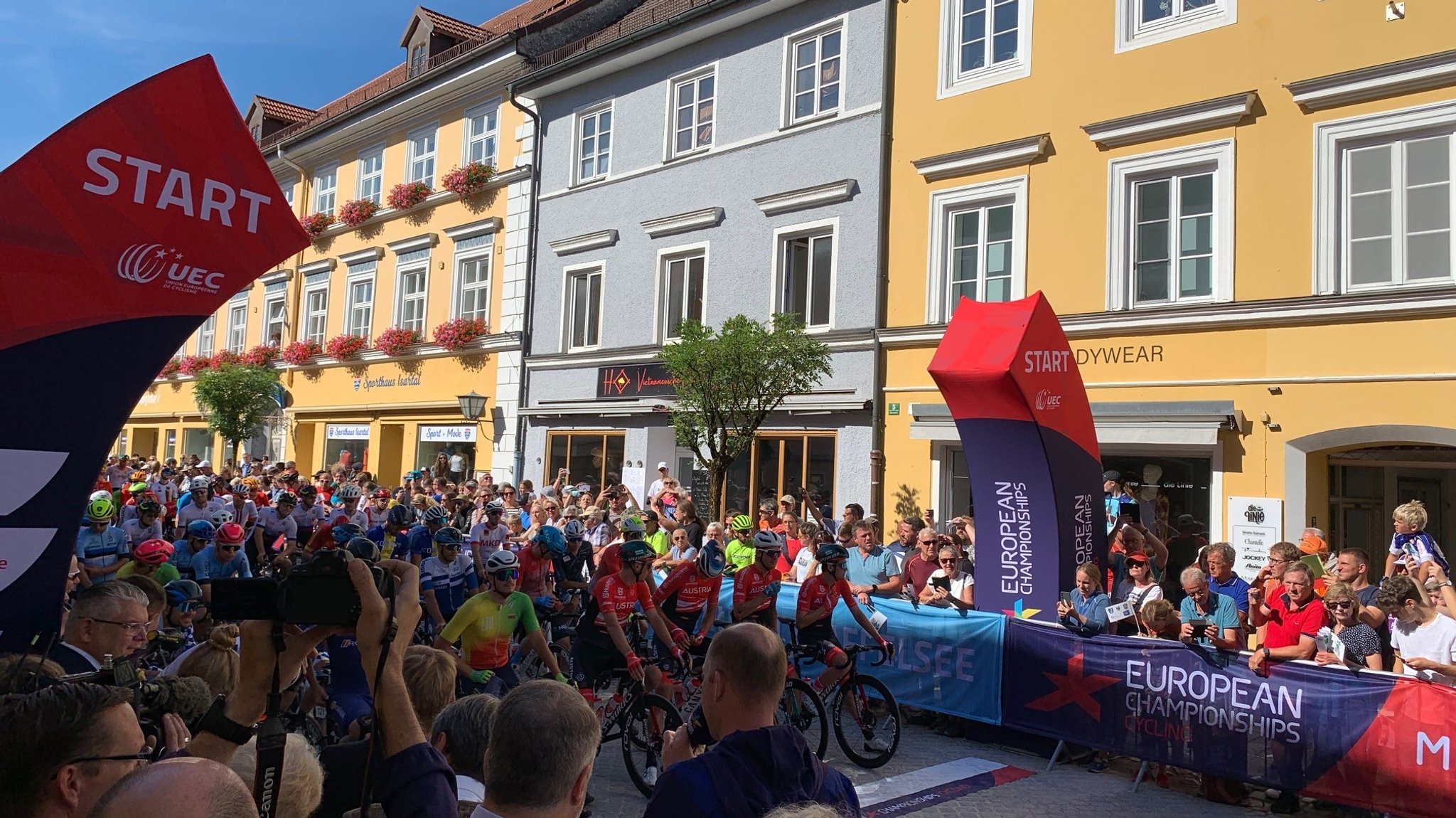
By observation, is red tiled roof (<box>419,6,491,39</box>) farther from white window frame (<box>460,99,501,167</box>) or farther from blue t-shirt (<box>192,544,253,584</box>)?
blue t-shirt (<box>192,544,253,584</box>)

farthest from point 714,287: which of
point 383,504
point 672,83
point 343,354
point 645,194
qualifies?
point 343,354

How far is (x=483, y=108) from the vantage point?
24.5 metres

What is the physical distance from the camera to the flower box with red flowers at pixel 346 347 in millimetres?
26984

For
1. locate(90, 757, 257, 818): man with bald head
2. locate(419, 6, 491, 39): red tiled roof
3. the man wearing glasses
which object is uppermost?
locate(419, 6, 491, 39): red tiled roof

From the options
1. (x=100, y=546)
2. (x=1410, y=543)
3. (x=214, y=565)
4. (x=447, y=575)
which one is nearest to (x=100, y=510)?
(x=100, y=546)

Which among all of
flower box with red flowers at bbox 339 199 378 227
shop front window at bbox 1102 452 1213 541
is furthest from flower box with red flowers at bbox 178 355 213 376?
shop front window at bbox 1102 452 1213 541

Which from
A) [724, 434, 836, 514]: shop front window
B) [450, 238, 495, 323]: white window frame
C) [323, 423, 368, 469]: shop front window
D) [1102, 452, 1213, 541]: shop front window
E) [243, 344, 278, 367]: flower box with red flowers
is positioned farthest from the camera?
[243, 344, 278, 367]: flower box with red flowers

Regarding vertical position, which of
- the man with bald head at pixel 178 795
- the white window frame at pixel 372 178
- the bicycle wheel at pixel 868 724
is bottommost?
the bicycle wheel at pixel 868 724

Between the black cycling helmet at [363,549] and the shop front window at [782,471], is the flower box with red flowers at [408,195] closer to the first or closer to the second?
the shop front window at [782,471]

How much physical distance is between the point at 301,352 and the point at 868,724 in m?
24.9

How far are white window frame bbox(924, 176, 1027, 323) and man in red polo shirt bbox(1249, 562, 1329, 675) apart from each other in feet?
24.1

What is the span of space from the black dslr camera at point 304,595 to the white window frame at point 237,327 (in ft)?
111

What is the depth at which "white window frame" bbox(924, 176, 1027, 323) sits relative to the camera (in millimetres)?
14633

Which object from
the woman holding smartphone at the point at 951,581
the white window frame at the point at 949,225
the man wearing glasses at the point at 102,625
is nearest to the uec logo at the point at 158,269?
the man wearing glasses at the point at 102,625
